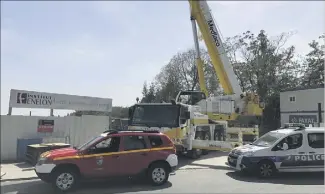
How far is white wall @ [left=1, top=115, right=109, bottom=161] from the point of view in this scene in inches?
618

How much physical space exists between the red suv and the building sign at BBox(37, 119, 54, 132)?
6.80 m

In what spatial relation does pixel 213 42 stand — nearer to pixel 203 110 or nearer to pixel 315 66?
pixel 203 110

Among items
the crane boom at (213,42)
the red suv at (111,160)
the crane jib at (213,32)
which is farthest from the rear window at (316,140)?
the crane jib at (213,32)

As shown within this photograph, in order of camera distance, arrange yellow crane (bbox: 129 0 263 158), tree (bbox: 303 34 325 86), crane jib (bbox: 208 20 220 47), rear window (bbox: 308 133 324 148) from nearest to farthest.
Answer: rear window (bbox: 308 133 324 148)
yellow crane (bbox: 129 0 263 158)
crane jib (bbox: 208 20 220 47)
tree (bbox: 303 34 325 86)

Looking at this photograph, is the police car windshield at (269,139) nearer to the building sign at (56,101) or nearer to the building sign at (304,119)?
the building sign at (56,101)

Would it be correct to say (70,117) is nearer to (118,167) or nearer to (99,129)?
(99,129)

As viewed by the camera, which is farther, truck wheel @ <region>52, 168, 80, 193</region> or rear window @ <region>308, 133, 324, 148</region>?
rear window @ <region>308, 133, 324, 148</region>

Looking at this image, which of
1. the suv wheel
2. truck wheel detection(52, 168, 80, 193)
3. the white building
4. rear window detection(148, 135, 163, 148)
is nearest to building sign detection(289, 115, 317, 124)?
the white building

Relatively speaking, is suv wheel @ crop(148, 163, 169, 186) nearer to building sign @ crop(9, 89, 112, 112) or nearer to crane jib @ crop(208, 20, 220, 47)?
building sign @ crop(9, 89, 112, 112)

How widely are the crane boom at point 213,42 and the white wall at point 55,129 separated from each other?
22.1 feet

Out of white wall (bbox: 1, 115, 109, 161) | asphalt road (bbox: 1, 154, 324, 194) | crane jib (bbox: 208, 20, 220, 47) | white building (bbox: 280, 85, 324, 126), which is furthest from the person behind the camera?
white building (bbox: 280, 85, 324, 126)

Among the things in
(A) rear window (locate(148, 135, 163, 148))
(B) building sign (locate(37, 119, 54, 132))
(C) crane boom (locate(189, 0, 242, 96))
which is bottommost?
(A) rear window (locate(148, 135, 163, 148))

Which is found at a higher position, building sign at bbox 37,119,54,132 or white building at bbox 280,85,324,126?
white building at bbox 280,85,324,126

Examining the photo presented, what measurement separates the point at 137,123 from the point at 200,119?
10.9ft
